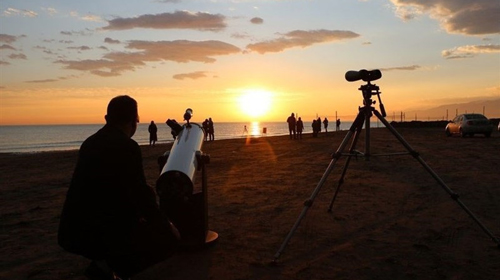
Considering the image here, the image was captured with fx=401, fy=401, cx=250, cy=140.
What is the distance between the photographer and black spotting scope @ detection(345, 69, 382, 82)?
5286mm

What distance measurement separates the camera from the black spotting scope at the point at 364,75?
5286 millimetres

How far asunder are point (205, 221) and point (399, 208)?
13.4 ft

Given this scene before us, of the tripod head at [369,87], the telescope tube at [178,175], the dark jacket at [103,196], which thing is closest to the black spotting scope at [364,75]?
the tripod head at [369,87]

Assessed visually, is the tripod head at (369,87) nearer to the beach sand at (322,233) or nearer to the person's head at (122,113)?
the beach sand at (322,233)

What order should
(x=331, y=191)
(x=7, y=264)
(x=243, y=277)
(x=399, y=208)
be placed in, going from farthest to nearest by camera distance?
(x=331, y=191), (x=399, y=208), (x=7, y=264), (x=243, y=277)

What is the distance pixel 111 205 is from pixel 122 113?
785mm

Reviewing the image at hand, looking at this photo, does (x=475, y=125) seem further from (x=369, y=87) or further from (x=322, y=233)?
(x=369, y=87)

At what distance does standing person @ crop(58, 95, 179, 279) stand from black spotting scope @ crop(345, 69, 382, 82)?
3247 mm

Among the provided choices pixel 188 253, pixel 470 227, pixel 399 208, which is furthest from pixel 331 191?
pixel 188 253

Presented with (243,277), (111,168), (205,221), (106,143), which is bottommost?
(243,277)

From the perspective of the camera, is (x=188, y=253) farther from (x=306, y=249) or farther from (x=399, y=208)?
(x=399, y=208)

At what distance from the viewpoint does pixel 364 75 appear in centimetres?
537

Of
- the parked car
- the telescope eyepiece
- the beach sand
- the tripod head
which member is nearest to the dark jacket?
the beach sand

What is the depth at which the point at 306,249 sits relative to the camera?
5.59 metres
